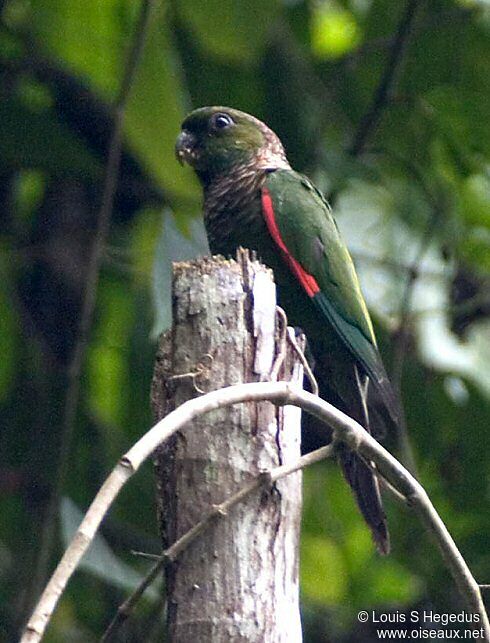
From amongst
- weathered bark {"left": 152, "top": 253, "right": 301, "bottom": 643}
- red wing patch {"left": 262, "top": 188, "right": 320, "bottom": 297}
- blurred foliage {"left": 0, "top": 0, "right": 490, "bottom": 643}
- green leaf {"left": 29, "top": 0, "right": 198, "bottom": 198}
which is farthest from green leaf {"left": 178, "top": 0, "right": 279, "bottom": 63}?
weathered bark {"left": 152, "top": 253, "right": 301, "bottom": 643}

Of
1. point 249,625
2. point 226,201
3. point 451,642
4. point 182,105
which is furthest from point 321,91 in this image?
point 249,625

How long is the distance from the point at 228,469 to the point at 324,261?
5.70 feet

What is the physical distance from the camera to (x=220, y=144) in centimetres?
468

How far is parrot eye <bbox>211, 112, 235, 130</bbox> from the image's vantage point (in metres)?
4.72

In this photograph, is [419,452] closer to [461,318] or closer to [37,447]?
[461,318]

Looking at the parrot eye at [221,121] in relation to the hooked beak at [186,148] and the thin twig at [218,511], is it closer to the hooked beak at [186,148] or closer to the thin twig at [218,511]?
the hooked beak at [186,148]

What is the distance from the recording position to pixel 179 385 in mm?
2650

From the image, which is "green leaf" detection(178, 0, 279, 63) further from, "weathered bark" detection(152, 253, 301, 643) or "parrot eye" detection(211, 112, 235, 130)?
"weathered bark" detection(152, 253, 301, 643)

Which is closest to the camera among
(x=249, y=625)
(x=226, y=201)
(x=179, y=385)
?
(x=249, y=625)

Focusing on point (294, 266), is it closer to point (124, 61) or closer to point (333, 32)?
point (124, 61)

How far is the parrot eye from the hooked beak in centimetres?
9

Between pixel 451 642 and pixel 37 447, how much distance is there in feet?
6.29

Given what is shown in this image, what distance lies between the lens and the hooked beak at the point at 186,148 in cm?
469

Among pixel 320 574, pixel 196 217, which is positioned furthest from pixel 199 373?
pixel 320 574
